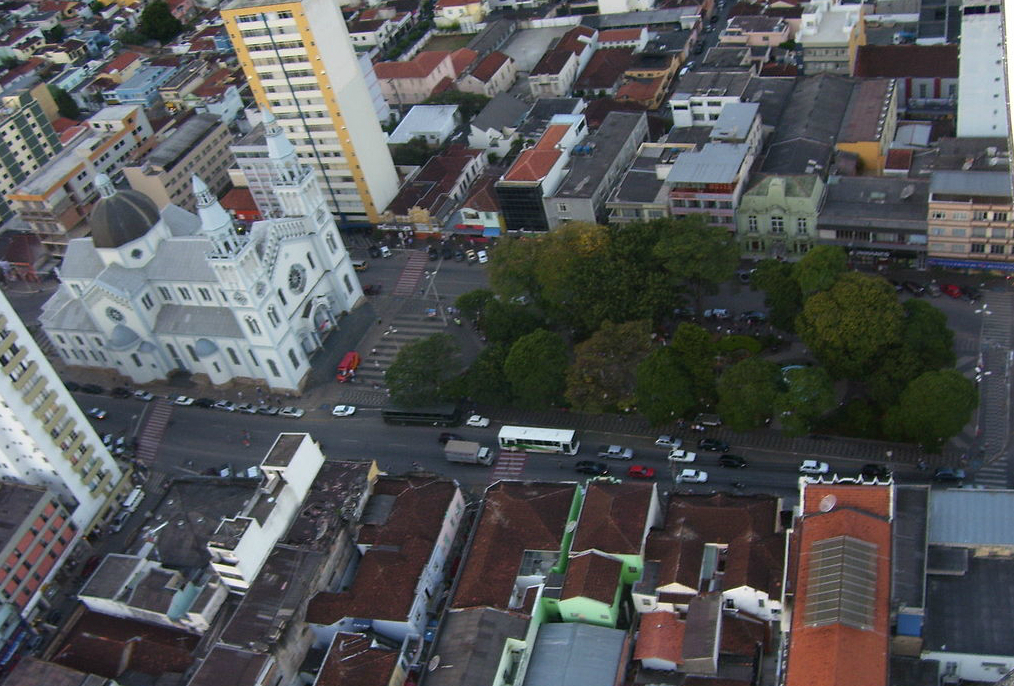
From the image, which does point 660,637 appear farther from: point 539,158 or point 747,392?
point 539,158

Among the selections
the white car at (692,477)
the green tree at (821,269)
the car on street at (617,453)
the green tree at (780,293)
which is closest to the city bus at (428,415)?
the car on street at (617,453)

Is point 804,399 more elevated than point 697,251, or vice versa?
point 697,251

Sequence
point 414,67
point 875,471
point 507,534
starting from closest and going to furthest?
point 507,534
point 875,471
point 414,67

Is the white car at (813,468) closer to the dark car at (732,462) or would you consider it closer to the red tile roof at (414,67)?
the dark car at (732,462)

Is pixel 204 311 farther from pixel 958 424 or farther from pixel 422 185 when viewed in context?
pixel 958 424

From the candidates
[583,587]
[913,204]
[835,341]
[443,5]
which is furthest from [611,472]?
[443,5]

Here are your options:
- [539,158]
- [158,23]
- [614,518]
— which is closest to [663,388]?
[614,518]
